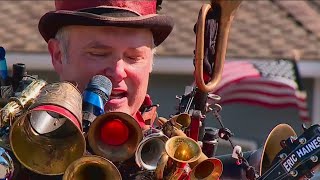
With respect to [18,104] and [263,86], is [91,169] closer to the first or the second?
[18,104]

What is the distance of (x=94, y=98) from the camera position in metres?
3.79

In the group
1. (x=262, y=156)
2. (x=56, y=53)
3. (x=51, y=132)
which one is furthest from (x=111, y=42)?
(x=262, y=156)

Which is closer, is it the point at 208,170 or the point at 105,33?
the point at 208,170

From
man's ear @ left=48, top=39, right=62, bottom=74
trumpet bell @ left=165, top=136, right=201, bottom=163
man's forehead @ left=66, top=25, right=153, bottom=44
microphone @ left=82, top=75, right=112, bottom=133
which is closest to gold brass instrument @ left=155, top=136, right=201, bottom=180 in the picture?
trumpet bell @ left=165, top=136, right=201, bottom=163

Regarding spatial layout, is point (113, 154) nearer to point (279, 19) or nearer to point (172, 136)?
point (172, 136)

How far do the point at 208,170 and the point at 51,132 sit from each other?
53cm

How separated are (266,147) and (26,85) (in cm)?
96

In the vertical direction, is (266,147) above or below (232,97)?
above

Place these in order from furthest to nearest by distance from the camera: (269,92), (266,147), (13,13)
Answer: (13,13) → (269,92) → (266,147)

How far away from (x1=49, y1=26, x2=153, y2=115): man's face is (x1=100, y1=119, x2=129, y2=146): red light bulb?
0.36 m

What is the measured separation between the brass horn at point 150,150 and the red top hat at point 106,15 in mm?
505

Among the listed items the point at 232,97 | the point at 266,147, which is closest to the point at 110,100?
the point at 266,147

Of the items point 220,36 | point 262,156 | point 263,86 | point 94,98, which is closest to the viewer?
point 94,98

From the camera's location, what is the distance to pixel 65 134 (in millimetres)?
3777
